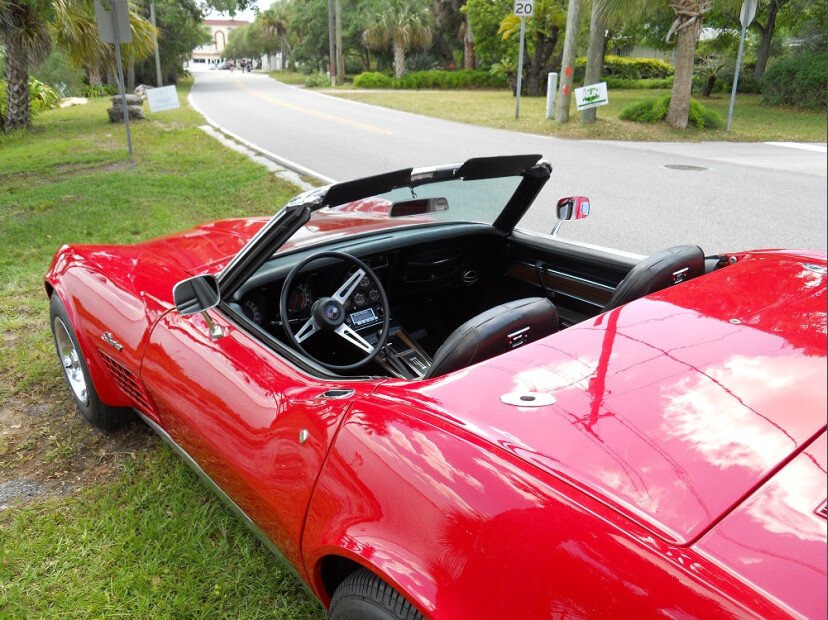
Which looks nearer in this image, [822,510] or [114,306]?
[822,510]

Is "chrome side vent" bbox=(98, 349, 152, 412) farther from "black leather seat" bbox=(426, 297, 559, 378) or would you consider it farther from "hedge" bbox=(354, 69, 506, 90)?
"hedge" bbox=(354, 69, 506, 90)

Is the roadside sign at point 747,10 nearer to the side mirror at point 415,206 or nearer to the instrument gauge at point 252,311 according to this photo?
the side mirror at point 415,206

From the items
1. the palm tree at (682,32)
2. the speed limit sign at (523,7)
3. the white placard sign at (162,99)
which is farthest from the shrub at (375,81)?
the white placard sign at (162,99)

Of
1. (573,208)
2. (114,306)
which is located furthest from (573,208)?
(114,306)

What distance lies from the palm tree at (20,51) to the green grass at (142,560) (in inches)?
546

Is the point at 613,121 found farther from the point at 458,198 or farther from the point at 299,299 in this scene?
the point at 299,299

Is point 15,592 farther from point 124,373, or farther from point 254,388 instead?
point 254,388

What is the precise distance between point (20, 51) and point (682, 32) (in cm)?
1518

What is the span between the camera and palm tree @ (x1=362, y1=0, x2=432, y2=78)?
39.9 meters

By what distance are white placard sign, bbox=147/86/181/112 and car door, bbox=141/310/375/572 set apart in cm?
1048

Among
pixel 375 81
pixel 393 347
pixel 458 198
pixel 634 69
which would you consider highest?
pixel 634 69

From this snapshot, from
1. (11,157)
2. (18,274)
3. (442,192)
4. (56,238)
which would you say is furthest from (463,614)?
(11,157)

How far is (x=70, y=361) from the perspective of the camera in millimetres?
3498

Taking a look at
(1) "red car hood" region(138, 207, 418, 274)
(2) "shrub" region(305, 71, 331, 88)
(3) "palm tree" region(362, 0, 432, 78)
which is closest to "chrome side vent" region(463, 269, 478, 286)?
(1) "red car hood" region(138, 207, 418, 274)
